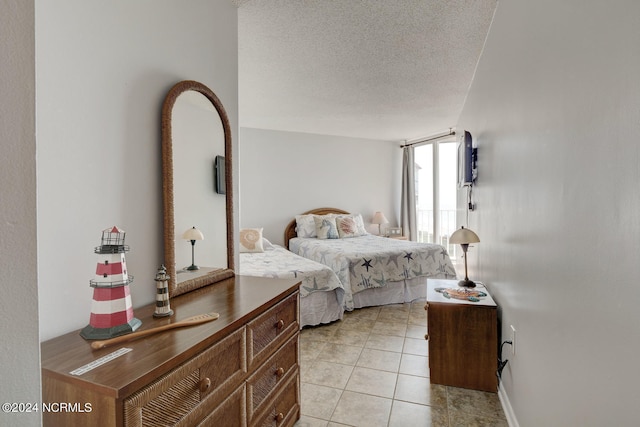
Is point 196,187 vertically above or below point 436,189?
below

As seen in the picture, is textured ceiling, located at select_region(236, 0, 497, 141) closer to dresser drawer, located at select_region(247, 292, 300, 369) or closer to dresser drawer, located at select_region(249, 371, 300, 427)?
dresser drawer, located at select_region(247, 292, 300, 369)

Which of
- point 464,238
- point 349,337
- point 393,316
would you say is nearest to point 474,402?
point 464,238

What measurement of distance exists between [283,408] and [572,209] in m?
1.52

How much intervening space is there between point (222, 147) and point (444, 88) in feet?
8.72

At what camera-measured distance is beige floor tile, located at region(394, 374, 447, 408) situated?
6.54 ft

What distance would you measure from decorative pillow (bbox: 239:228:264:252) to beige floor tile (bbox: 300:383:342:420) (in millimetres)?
2181

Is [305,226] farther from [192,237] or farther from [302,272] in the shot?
[192,237]

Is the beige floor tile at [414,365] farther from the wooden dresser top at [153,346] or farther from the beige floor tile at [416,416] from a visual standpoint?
the wooden dresser top at [153,346]

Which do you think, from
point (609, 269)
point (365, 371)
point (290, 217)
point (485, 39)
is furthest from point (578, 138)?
point (290, 217)

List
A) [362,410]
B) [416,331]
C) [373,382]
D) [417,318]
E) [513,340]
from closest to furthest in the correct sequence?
[513,340] → [362,410] → [373,382] → [416,331] → [417,318]

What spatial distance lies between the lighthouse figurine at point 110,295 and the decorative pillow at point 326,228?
3986 millimetres

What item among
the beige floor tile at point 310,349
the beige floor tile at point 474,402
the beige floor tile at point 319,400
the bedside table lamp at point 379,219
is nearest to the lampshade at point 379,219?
the bedside table lamp at point 379,219

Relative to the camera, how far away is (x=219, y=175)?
177cm

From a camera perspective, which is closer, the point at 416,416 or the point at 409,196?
the point at 416,416
